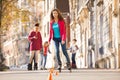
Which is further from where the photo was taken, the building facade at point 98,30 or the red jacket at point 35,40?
the building facade at point 98,30

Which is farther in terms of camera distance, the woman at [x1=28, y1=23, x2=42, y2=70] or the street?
the woman at [x1=28, y1=23, x2=42, y2=70]

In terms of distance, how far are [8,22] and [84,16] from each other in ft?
13.3

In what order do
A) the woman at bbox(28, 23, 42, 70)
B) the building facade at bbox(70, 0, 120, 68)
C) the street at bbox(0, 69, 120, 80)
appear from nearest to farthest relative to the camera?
the street at bbox(0, 69, 120, 80)
the woman at bbox(28, 23, 42, 70)
the building facade at bbox(70, 0, 120, 68)

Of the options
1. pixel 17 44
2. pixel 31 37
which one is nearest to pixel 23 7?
pixel 31 37

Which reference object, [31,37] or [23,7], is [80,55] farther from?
[31,37]

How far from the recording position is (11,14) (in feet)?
40.8

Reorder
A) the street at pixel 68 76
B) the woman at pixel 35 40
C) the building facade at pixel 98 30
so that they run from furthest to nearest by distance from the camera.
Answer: the building facade at pixel 98 30 → the woman at pixel 35 40 → the street at pixel 68 76

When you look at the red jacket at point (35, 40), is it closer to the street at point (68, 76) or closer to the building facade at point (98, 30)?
the building facade at point (98, 30)

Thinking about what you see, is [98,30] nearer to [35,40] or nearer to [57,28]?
[35,40]

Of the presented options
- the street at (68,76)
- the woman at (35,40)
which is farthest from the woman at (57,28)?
the woman at (35,40)

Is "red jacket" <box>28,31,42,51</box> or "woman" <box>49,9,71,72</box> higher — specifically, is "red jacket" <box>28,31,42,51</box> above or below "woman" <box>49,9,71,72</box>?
below

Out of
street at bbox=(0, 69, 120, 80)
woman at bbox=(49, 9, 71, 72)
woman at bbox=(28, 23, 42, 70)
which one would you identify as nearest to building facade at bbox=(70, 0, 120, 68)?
woman at bbox=(28, 23, 42, 70)

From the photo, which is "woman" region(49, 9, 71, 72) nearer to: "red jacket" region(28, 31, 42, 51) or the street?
the street

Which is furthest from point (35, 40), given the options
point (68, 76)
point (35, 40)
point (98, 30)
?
point (98, 30)
